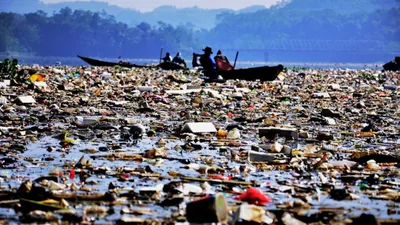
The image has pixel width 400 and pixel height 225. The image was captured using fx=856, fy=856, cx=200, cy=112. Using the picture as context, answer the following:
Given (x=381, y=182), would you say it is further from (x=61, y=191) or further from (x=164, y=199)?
(x=61, y=191)

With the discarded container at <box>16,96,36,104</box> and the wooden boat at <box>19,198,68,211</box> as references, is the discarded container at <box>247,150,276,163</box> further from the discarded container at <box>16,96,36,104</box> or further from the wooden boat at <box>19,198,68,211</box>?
the discarded container at <box>16,96,36,104</box>

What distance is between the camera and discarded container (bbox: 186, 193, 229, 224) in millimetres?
3781

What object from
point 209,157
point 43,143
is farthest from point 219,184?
point 43,143

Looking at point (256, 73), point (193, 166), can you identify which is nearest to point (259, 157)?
point (193, 166)

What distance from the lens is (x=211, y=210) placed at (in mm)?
3785

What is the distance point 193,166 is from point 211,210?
1980 millimetres

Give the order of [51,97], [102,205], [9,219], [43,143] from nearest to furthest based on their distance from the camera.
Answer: [9,219], [102,205], [43,143], [51,97]

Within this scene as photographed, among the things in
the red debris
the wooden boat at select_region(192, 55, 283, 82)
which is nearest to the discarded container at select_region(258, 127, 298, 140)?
the red debris

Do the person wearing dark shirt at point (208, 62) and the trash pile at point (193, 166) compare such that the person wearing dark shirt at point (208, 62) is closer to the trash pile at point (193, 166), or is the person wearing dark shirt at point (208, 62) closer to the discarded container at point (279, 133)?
the trash pile at point (193, 166)

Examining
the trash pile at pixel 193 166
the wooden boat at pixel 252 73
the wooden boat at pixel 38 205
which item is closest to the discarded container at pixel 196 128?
the trash pile at pixel 193 166

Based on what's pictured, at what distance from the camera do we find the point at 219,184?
501 centimetres

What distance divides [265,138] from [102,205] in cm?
390

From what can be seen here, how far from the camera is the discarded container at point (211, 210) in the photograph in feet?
12.4

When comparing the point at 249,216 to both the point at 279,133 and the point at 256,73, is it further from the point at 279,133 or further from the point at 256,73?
the point at 256,73
